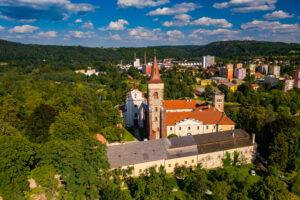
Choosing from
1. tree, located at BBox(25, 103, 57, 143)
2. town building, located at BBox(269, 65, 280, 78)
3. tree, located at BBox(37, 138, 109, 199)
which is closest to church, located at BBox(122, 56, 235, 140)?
tree, located at BBox(37, 138, 109, 199)

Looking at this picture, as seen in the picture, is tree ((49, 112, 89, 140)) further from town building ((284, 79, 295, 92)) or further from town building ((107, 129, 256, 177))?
town building ((284, 79, 295, 92))

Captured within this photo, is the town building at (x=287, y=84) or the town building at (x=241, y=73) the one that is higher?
the town building at (x=241, y=73)

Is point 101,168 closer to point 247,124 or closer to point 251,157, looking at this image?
point 251,157

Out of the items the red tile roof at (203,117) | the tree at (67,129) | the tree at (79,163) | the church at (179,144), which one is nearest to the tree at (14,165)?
the tree at (79,163)

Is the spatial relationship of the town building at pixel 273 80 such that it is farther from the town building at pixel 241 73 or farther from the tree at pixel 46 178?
the tree at pixel 46 178

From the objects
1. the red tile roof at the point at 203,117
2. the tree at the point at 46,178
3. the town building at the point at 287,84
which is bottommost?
the tree at the point at 46,178

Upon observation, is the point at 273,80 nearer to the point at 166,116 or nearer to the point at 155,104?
the point at 166,116

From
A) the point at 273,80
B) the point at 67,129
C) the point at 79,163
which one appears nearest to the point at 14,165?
the point at 79,163
